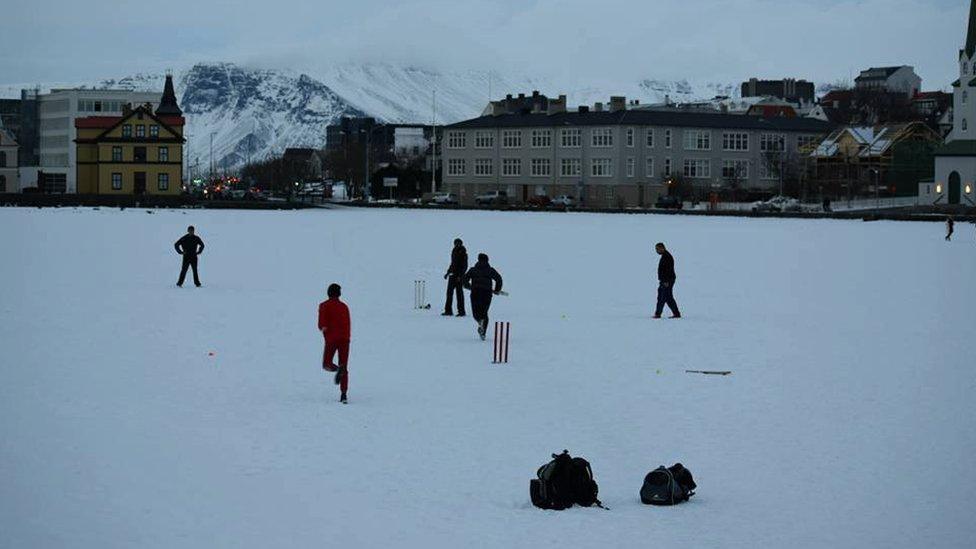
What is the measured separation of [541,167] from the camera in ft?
436

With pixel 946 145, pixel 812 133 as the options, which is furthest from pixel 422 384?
pixel 812 133

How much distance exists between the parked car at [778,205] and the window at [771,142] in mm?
21415

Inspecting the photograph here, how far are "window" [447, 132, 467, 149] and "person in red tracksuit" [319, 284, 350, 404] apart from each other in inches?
4756

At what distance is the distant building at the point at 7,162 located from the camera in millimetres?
146000

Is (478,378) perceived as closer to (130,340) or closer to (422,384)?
(422,384)

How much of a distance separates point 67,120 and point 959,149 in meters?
91.7

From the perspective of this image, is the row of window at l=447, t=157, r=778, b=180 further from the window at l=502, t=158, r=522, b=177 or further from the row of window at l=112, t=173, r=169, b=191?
the row of window at l=112, t=173, r=169, b=191

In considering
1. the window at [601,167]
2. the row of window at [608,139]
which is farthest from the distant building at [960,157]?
the window at [601,167]

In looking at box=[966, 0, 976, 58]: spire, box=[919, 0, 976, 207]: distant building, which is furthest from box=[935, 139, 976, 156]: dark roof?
box=[966, 0, 976, 58]: spire

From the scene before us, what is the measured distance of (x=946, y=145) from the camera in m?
110

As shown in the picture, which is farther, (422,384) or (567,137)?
(567,137)

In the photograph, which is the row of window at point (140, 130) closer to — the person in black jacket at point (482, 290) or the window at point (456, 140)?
the window at point (456, 140)

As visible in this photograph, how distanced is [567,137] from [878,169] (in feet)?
91.0

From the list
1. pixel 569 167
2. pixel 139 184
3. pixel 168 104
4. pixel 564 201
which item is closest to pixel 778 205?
pixel 564 201
